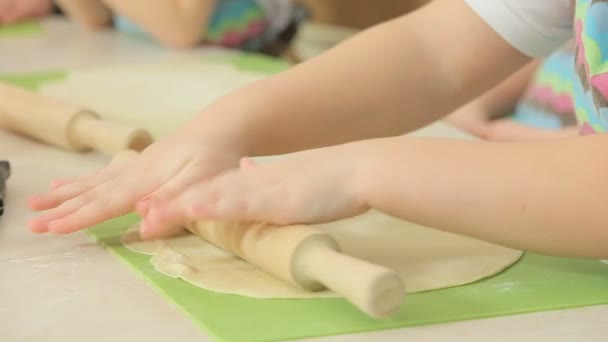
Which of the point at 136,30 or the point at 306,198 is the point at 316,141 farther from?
the point at 136,30

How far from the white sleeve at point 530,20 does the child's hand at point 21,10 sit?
1.17 meters

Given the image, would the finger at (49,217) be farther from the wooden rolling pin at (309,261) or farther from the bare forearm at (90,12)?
the bare forearm at (90,12)

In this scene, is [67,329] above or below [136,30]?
below

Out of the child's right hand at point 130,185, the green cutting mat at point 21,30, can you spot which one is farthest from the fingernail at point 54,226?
the green cutting mat at point 21,30

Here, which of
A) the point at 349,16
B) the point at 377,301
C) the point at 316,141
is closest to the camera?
the point at 377,301

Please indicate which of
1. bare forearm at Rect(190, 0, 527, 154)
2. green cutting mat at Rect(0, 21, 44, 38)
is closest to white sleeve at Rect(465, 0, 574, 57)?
bare forearm at Rect(190, 0, 527, 154)

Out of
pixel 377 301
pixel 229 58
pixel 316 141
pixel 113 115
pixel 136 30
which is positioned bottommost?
pixel 377 301

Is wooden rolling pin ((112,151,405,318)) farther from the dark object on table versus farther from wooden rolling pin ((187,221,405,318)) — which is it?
the dark object on table

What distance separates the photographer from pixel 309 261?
51 cm

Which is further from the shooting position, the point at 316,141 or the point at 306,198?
the point at 316,141

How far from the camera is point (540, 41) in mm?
732

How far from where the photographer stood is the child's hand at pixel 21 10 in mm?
1691

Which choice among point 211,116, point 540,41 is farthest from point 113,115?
point 540,41

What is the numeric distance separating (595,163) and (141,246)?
29 cm
